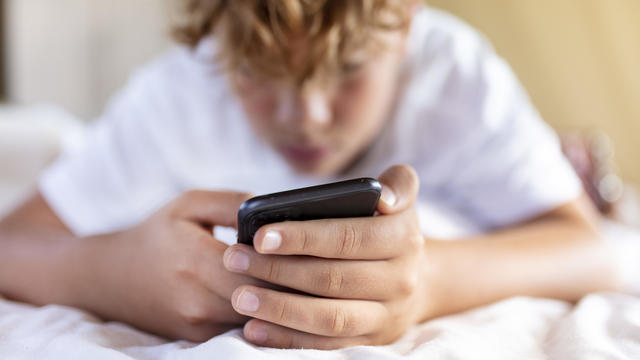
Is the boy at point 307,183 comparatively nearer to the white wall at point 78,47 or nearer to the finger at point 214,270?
the finger at point 214,270

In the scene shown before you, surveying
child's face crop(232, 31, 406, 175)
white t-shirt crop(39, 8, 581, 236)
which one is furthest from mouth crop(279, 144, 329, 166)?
white t-shirt crop(39, 8, 581, 236)

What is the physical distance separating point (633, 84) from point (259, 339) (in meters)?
1.88

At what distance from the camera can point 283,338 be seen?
0.42 metres

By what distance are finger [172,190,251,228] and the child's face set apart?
0.26 m

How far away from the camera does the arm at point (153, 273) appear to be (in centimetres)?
46

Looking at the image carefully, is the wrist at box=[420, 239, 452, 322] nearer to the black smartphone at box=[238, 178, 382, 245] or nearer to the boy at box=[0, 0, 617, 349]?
the boy at box=[0, 0, 617, 349]

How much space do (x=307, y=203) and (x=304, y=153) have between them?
0.43 m

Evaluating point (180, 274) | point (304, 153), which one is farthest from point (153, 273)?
point (304, 153)

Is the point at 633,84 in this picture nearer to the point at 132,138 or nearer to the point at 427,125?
the point at 427,125

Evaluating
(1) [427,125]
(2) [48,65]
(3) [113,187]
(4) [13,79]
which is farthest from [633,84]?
(4) [13,79]

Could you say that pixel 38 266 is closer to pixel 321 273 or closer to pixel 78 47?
pixel 321 273

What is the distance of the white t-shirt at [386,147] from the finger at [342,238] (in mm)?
378

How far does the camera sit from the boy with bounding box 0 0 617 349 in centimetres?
43

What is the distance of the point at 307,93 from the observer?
68cm
